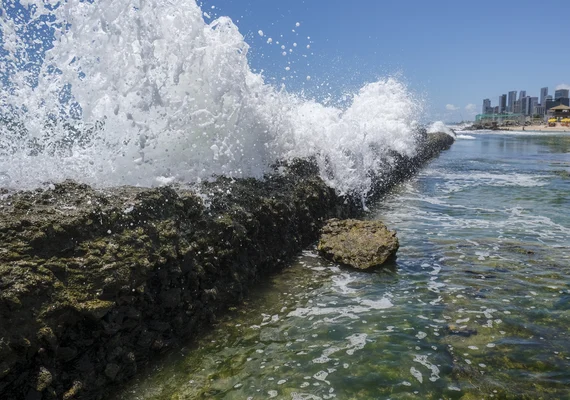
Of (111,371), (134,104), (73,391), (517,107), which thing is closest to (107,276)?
(111,371)

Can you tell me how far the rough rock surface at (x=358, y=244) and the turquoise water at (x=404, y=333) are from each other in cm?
15

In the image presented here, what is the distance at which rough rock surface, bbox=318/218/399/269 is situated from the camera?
533cm

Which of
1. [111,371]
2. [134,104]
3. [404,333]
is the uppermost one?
[134,104]

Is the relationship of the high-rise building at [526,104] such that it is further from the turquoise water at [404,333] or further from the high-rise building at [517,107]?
the turquoise water at [404,333]

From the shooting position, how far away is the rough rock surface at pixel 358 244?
533cm

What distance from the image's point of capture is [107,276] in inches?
117

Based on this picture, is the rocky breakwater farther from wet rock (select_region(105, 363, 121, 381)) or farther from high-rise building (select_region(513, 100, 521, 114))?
high-rise building (select_region(513, 100, 521, 114))

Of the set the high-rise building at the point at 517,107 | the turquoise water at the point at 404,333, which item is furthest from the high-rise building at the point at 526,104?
the turquoise water at the point at 404,333

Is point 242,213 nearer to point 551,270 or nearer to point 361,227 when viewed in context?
point 361,227

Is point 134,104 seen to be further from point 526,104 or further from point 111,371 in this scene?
point 526,104

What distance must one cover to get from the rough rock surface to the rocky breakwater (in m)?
1.21

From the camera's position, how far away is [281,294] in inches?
179

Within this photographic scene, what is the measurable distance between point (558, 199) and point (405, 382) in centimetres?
868

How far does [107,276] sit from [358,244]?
3351mm
